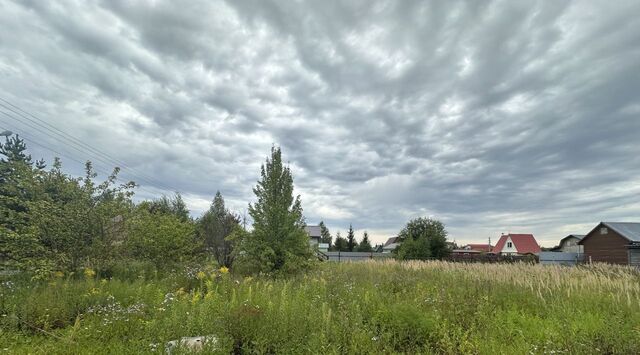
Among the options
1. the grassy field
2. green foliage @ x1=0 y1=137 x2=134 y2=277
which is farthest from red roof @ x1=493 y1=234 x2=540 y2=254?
green foliage @ x1=0 y1=137 x2=134 y2=277

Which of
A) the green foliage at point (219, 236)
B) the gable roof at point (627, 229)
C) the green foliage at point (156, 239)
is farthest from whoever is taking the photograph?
the gable roof at point (627, 229)

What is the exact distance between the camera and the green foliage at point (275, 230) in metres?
11.5

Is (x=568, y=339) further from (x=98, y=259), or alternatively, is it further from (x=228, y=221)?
(x=228, y=221)

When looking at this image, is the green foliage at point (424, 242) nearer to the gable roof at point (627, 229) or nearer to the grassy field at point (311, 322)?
the gable roof at point (627, 229)

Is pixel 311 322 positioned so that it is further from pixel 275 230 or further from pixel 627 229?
pixel 627 229

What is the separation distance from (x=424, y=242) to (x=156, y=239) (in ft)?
76.7

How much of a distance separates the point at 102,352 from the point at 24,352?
916 millimetres

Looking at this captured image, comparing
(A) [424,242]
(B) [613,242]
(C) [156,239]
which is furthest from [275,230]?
(B) [613,242]

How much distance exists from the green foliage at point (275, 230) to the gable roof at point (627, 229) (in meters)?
30.2

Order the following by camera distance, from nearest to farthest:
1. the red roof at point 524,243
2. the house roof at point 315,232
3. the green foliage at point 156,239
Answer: the green foliage at point 156,239, the house roof at point 315,232, the red roof at point 524,243

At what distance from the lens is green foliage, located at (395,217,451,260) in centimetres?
2862

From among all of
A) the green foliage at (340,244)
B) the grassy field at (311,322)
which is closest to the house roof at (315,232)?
the green foliage at (340,244)

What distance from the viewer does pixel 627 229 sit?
30.0 metres

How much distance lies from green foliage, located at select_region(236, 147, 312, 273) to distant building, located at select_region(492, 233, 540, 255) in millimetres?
57545
